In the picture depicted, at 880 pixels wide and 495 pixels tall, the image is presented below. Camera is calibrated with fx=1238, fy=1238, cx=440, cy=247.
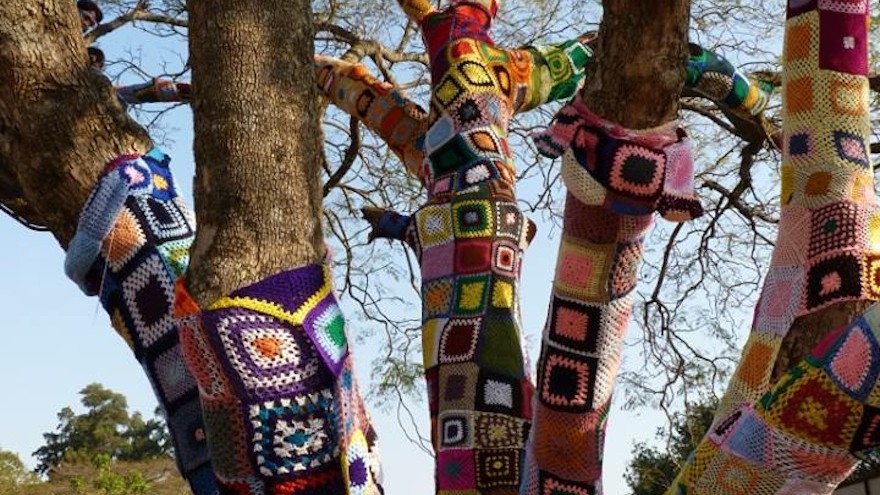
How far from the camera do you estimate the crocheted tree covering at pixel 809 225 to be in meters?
2.35

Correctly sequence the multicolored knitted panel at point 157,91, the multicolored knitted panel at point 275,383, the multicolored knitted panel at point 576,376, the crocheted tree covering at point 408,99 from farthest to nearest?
1. the multicolored knitted panel at point 157,91
2. the crocheted tree covering at point 408,99
3. the multicolored knitted panel at point 576,376
4. the multicolored knitted panel at point 275,383

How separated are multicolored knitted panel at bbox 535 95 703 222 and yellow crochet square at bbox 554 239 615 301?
0.21 meters

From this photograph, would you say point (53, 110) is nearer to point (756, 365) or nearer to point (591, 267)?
point (591, 267)

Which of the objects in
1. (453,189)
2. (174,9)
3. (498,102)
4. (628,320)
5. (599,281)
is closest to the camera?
(599,281)

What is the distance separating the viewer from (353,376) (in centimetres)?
272

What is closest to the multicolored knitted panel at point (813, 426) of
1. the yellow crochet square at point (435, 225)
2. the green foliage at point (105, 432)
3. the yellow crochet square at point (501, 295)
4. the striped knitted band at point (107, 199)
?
the yellow crochet square at point (501, 295)

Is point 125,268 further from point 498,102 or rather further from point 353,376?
point 498,102

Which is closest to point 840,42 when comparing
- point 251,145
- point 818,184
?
point 818,184

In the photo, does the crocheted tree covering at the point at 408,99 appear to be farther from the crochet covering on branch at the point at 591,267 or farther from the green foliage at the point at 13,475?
the green foliage at the point at 13,475

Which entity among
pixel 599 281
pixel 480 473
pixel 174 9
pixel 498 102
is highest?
pixel 174 9

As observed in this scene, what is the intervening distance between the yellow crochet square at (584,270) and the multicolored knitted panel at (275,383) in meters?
0.51

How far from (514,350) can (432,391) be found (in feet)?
0.83

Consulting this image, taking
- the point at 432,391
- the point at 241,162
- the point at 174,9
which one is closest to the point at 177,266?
the point at 241,162

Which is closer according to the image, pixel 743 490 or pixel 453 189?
pixel 743 490
